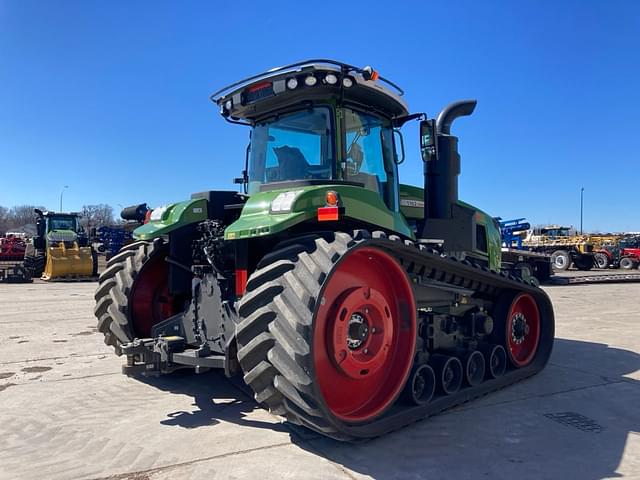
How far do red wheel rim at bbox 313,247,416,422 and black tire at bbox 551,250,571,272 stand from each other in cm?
3028

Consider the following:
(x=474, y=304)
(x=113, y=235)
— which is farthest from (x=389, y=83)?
(x=113, y=235)

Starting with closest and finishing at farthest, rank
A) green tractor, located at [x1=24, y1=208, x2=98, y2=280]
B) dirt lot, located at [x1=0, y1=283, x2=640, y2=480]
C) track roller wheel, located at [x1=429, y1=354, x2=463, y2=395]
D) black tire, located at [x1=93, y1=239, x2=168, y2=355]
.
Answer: dirt lot, located at [x1=0, y1=283, x2=640, y2=480], track roller wheel, located at [x1=429, y1=354, x2=463, y2=395], black tire, located at [x1=93, y1=239, x2=168, y2=355], green tractor, located at [x1=24, y1=208, x2=98, y2=280]

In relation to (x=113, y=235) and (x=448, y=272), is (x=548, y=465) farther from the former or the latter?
(x=113, y=235)

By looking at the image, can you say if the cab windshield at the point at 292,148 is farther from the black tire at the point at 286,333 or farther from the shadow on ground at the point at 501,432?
the shadow on ground at the point at 501,432

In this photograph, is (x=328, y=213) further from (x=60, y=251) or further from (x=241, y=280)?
(x=60, y=251)

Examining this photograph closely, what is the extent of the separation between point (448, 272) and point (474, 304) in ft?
3.54

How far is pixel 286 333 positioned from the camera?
3.65 metres

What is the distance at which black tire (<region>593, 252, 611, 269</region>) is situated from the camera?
34094 mm

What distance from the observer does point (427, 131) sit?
5.62 metres

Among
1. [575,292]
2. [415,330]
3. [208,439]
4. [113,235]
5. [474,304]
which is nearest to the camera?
[208,439]

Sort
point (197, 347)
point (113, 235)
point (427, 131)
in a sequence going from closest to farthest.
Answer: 1. point (197, 347)
2. point (427, 131)
3. point (113, 235)

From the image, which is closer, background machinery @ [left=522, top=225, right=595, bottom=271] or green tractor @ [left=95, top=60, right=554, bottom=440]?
green tractor @ [left=95, top=60, right=554, bottom=440]

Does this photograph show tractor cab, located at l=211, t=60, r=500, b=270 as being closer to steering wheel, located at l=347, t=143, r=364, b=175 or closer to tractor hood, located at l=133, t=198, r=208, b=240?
steering wheel, located at l=347, t=143, r=364, b=175

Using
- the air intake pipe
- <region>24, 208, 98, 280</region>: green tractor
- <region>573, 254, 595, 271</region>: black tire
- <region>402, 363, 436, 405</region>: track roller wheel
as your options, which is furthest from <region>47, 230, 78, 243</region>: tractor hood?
<region>573, 254, 595, 271</region>: black tire
